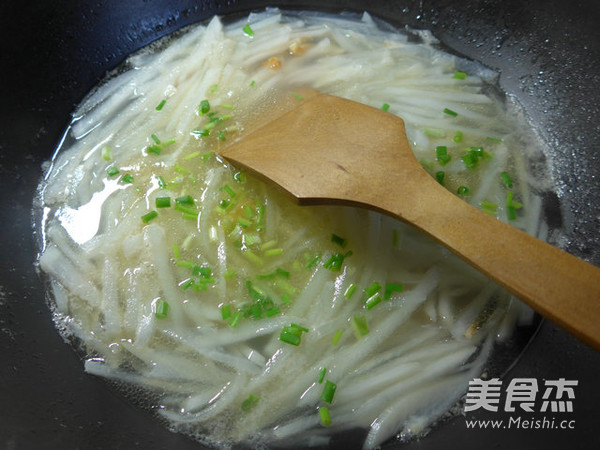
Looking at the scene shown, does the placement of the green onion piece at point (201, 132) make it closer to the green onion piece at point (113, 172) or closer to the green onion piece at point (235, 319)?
the green onion piece at point (113, 172)

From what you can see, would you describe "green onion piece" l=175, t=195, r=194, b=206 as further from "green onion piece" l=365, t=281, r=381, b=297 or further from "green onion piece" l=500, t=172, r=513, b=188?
"green onion piece" l=500, t=172, r=513, b=188

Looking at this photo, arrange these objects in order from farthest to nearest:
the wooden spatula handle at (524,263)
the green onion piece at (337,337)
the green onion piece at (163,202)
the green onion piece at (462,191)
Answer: the green onion piece at (462,191) < the green onion piece at (163,202) < the green onion piece at (337,337) < the wooden spatula handle at (524,263)

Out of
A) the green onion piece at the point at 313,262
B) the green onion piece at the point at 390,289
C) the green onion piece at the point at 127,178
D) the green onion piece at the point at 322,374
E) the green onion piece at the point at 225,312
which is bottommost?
the green onion piece at the point at 322,374

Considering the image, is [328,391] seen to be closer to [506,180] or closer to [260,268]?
[260,268]

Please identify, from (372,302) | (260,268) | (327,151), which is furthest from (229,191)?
(372,302)

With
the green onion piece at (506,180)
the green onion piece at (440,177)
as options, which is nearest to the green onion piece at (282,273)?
the green onion piece at (440,177)

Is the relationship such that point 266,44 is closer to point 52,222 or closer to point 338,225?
point 338,225

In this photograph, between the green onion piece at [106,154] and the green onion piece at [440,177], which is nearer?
the green onion piece at [440,177]

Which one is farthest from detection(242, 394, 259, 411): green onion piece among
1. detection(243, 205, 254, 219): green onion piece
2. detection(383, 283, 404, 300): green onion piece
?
detection(243, 205, 254, 219): green onion piece
